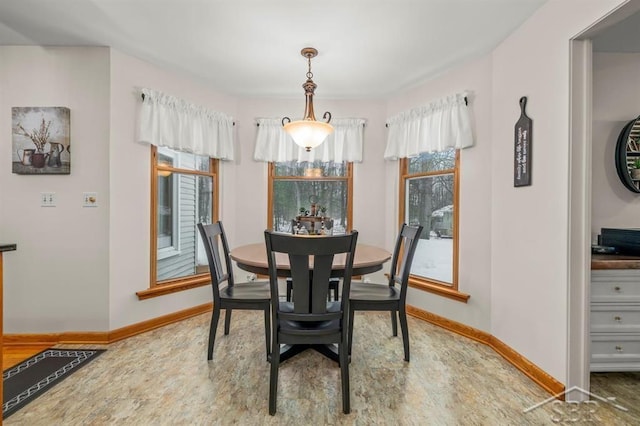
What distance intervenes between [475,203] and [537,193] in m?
0.70

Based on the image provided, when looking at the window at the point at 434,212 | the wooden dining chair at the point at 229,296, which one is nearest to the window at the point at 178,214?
the wooden dining chair at the point at 229,296

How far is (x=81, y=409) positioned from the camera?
1726mm

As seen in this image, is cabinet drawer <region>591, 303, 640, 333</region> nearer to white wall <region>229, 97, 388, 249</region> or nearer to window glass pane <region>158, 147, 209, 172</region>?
white wall <region>229, 97, 388, 249</region>

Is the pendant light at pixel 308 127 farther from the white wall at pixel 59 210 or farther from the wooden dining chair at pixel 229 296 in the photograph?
the white wall at pixel 59 210

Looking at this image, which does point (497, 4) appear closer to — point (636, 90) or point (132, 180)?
point (636, 90)

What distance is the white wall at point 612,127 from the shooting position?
2.30 meters

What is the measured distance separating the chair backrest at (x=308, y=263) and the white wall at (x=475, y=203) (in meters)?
1.61

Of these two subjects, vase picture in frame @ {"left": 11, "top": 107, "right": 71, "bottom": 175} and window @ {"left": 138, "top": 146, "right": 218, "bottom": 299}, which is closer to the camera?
vase picture in frame @ {"left": 11, "top": 107, "right": 71, "bottom": 175}

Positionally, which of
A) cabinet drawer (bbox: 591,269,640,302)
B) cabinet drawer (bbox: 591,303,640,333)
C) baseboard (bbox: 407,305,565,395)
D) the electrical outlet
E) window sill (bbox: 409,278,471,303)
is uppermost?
the electrical outlet

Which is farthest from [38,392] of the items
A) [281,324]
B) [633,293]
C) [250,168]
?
[633,293]

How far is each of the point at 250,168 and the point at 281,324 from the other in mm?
2273

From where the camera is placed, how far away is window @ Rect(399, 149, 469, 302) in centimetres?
301

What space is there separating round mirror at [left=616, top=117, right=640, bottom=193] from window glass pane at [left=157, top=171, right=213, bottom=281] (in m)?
3.76

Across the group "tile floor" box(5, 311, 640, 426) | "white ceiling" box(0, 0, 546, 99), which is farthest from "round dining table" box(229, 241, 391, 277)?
"white ceiling" box(0, 0, 546, 99)
